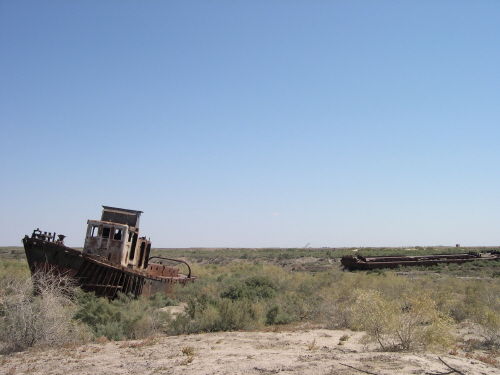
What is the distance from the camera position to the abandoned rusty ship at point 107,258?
47.4 ft

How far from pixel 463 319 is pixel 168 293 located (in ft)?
42.4

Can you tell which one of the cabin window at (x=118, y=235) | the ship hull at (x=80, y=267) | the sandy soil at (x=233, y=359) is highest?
the cabin window at (x=118, y=235)

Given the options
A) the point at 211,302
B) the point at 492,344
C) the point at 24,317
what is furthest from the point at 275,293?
the point at 24,317

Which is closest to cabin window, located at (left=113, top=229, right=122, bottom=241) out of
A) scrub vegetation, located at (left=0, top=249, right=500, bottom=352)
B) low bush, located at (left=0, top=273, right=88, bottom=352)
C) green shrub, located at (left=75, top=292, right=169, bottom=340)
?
scrub vegetation, located at (left=0, top=249, right=500, bottom=352)

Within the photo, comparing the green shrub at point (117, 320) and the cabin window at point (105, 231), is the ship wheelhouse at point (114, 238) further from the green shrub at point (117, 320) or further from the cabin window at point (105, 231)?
the green shrub at point (117, 320)

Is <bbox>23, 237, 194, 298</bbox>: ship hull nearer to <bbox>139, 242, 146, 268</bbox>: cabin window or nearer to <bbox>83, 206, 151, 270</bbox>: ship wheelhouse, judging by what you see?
<bbox>83, 206, 151, 270</bbox>: ship wheelhouse

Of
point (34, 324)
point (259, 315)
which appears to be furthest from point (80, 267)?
point (259, 315)

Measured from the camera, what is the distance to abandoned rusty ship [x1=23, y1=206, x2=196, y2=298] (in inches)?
569

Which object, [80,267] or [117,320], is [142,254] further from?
[117,320]

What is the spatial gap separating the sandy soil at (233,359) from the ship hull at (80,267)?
6.14 m

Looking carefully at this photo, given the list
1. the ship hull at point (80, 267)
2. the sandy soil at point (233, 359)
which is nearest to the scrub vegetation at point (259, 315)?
the sandy soil at point (233, 359)

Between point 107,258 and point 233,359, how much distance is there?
1105cm

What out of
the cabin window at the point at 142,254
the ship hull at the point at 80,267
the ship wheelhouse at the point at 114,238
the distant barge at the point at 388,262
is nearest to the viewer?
the ship hull at the point at 80,267

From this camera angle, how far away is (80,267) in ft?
48.0
